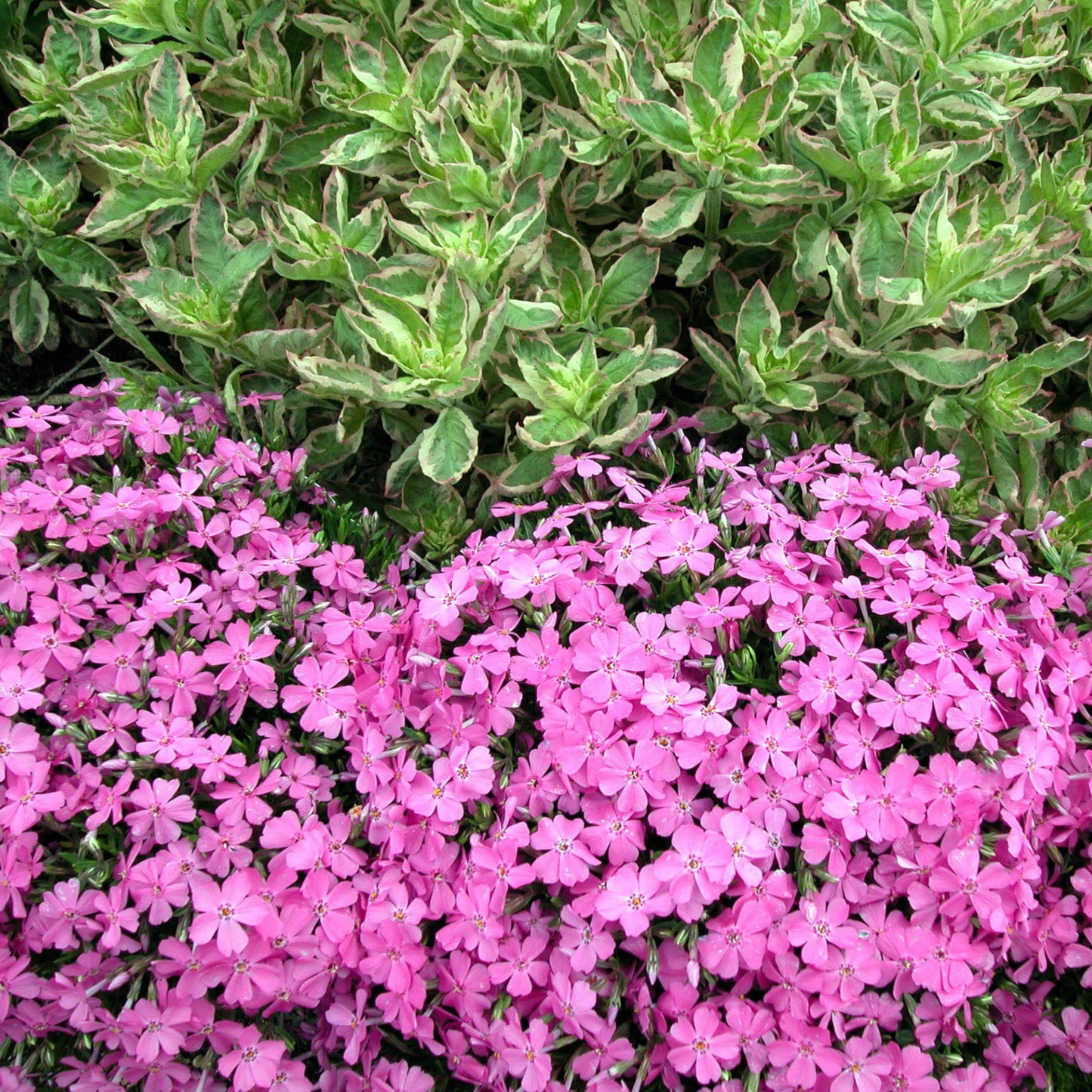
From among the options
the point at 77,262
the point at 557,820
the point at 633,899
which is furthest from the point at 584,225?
the point at 633,899

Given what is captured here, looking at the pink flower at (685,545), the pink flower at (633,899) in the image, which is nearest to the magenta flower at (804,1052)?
the pink flower at (633,899)

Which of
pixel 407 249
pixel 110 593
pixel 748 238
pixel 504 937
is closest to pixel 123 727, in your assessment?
pixel 110 593

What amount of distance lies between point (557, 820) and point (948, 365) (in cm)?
117

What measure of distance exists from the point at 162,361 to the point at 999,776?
1985mm

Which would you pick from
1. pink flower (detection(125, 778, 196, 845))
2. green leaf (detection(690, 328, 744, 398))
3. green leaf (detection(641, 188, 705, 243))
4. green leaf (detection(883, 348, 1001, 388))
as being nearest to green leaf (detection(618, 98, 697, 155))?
green leaf (detection(641, 188, 705, 243))

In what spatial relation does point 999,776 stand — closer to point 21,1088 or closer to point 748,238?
point 748,238

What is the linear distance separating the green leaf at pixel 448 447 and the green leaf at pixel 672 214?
0.54 meters

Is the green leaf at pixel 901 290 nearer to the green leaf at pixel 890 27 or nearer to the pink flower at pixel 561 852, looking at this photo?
the green leaf at pixel 890 27

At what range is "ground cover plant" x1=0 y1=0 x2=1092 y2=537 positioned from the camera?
1.88 m

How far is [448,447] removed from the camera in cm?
188

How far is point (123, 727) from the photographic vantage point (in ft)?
5.15

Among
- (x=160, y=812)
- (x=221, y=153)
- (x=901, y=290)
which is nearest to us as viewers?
(x=160, y=812)

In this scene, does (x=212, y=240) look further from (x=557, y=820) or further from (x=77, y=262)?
(x=557, y=820)

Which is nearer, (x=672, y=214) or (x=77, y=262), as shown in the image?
(x=672, y=214)
